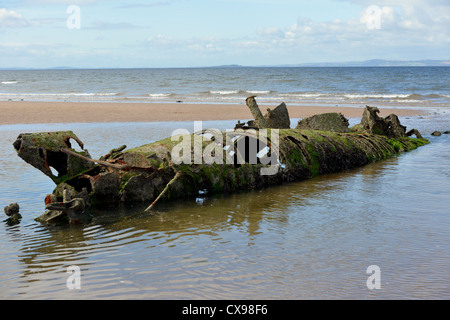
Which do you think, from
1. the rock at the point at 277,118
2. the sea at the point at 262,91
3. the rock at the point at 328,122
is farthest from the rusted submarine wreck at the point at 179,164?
the sea at the point at 262,91

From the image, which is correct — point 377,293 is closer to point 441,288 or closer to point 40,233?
point 441,288

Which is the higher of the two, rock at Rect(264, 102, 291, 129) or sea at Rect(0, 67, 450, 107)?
sea at Rect(0, 67, 450, 107)

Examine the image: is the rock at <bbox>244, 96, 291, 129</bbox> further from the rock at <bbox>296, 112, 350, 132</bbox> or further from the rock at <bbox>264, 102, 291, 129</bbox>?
the rock at <bbox>296, 112, 350, 132</bbox>

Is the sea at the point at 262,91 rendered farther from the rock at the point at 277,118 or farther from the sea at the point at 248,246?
the sea at the point at 248,246

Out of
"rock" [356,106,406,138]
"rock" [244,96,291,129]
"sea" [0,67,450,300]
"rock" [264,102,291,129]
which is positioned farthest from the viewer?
"rock" [356,106,406,138]

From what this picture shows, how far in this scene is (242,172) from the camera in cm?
790

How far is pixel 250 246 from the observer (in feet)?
17.3

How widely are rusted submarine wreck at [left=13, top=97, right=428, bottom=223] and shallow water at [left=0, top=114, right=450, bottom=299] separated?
277 millimetres

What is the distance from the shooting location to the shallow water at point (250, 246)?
166 inches

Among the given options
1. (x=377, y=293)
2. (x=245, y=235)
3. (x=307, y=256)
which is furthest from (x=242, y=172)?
(x=377, y=293)

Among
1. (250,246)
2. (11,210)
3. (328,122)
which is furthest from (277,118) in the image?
(11,210)

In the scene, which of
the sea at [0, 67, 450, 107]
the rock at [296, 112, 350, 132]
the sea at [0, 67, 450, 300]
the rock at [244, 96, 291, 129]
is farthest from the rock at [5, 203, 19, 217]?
the sea at [0, 67, 450, 107]

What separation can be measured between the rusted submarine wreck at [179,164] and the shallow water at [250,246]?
28cm

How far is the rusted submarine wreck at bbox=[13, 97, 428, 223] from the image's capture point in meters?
6.39
